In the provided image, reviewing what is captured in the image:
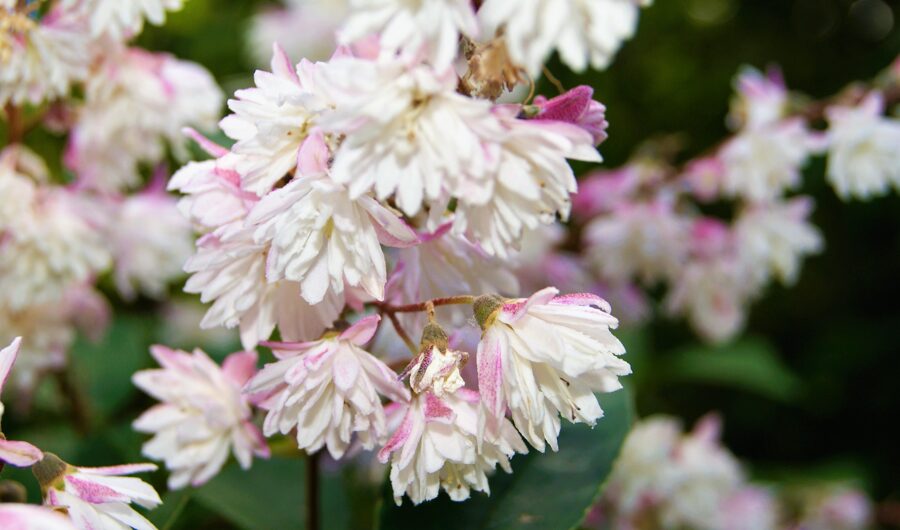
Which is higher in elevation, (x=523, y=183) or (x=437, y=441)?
(x=523, y=183)

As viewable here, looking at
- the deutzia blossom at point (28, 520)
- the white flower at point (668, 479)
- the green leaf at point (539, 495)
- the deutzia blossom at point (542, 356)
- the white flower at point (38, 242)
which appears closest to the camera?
the deutzia blossom at point (28, 520)

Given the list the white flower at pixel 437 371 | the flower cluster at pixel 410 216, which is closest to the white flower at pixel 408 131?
the flower cluster at pixel 410 216

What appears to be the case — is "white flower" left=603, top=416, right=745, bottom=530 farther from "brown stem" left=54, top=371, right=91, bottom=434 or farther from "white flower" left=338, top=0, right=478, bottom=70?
"white flower" left=338, top=0, right=478, bottom=70

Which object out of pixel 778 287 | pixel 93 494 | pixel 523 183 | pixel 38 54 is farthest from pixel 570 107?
pixel 778 287

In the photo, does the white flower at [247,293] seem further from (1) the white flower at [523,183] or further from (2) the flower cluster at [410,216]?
(1) the white flower at [523,183]

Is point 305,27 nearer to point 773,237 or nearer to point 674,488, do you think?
point 773,237

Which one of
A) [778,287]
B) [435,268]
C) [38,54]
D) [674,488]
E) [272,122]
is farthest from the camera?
[778,287]
